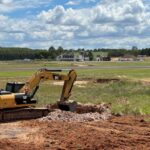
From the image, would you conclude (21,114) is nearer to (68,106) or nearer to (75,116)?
(75,116)

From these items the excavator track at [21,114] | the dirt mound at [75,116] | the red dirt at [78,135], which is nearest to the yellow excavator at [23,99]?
the excavator track at [21,114]

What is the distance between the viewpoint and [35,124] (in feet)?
70.7

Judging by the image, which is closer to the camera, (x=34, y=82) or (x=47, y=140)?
(x=47, y=140)

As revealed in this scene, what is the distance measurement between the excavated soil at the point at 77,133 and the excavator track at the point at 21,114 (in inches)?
23.5

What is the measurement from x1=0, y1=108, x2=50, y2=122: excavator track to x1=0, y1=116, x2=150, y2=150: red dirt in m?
0.81

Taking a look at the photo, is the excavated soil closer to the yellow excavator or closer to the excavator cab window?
the yellow excavator

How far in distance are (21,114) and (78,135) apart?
5737 millimetres

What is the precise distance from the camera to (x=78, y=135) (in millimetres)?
18172

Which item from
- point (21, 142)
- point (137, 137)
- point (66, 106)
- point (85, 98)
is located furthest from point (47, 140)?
point (85, 98)

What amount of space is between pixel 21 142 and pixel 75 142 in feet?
6.17

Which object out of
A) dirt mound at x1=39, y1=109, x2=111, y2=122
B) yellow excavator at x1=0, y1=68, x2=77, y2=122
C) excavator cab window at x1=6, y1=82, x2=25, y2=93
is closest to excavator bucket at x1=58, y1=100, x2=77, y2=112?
yellow excavator at x1=0, y1=68, x2=77, y2=122

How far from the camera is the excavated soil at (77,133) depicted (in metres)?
16.2

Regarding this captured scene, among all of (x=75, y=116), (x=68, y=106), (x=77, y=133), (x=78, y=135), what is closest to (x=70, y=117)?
(x=75, y=116)

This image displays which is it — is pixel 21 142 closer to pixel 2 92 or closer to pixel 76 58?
pixel 2 92
